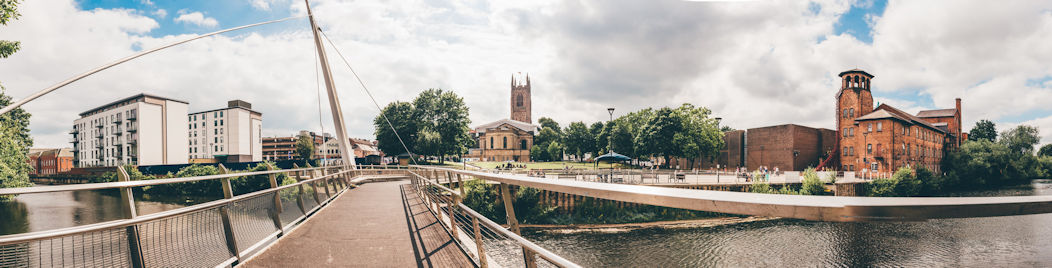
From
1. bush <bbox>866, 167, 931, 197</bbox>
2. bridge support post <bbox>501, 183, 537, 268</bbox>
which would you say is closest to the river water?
bush <bbox>866, 167, 931, 197</bbox>

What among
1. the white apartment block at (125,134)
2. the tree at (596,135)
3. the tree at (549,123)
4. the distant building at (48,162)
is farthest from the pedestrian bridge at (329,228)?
the tree at (549,123)

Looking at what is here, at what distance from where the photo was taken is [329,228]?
18.9ft

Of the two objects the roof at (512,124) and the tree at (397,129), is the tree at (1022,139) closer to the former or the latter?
the roof at (512,124)

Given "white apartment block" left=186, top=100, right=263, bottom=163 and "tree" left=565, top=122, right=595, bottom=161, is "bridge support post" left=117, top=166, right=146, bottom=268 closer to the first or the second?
"tree" left=565, top=122, right=595, bottom=161

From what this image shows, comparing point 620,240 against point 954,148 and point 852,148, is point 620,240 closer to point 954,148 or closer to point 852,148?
point 852,148

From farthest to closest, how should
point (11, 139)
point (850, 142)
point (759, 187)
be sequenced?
point (850, 142) → point (759, 187) → point (11, 139)

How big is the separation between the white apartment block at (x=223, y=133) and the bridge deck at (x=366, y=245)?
98.5 metres

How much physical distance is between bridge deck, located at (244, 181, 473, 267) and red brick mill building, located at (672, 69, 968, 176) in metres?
51.4

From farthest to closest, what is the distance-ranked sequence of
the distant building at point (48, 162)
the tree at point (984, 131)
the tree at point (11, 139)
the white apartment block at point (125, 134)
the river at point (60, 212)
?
the tree at point (984, 131), the white apartment block at point (125, 134), the distant building at point (48, 162), the river at point (60, 212), the tree at point (11, 139)

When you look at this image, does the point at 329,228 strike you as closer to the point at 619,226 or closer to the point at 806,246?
the point at 619,226

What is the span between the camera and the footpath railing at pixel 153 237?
92.8 inches

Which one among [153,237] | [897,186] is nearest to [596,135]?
[897,186]

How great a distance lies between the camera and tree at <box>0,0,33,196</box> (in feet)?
40.3

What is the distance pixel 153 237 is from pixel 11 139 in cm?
2969
